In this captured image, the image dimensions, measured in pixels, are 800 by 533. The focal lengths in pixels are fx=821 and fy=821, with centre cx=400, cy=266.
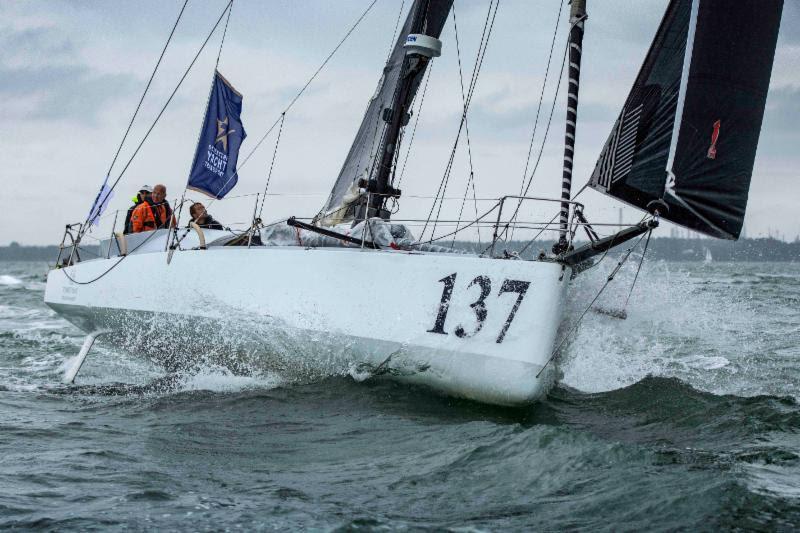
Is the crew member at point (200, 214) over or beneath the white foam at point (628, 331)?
over

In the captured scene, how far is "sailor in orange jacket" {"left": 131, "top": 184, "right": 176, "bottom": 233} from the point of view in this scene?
30.5 ft

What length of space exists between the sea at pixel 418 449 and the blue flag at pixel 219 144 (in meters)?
2.10

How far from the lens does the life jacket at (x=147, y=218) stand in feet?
30.5

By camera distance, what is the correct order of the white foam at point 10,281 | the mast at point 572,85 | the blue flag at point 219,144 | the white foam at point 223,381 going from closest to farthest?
the mast at point 572,85 → the white foam at point 223,381 → the blue flag at point 219,144 → the white foam at point 10,281

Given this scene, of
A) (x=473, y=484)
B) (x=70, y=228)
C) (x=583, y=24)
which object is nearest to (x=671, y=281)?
(x=583, y=24)

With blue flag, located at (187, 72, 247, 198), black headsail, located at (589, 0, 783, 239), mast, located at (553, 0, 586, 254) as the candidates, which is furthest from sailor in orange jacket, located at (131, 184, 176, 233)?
black headsail, located at (589, 0, 783, 239)

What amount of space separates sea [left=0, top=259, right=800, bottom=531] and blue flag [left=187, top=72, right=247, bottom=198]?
210cm

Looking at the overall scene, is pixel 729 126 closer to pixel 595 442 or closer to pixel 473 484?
pixel 595 442

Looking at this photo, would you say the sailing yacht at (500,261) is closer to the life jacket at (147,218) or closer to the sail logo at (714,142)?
the sail logo at (714,142)

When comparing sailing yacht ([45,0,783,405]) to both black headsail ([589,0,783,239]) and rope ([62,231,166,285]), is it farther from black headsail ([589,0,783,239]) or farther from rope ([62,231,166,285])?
rope ([62,231,166,285])

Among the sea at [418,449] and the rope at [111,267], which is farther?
the rope at [111,267]

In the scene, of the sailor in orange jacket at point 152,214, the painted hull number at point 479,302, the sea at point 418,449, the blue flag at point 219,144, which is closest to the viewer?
the sea at point 418,449

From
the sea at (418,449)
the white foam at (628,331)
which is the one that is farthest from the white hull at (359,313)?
the white foam at (628,331)

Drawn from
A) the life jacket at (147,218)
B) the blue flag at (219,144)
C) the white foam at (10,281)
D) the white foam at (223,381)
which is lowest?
the white foam at (10,281)
